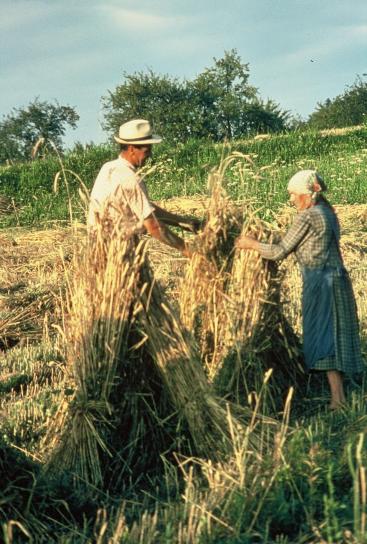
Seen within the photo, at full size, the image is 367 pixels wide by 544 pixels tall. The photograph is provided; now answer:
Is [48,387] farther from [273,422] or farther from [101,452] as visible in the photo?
[273,422]

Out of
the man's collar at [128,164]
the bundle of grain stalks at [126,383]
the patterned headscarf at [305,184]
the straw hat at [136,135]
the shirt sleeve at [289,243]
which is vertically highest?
the straw hat at [136,135]

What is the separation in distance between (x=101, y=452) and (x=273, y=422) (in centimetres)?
80

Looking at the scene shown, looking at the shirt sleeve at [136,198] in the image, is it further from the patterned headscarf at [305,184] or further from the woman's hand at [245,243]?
the patterned headscarf at [305,184]

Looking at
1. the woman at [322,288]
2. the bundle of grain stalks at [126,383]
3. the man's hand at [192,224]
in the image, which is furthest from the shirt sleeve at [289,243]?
the bundle of grain stalks at [126,383]

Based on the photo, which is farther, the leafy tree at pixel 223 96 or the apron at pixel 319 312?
the leafy tree at pixel 223 96

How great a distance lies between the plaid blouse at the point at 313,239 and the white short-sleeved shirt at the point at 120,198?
2.84 ft

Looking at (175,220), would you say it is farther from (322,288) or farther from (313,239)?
(322,288)

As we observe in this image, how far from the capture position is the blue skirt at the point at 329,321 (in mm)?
4992

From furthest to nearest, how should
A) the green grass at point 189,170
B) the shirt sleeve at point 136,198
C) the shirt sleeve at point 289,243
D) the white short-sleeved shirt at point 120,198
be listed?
the green grass at point 189,170 → the shirt sleeve at point 289,243 → the shirt sleeve at point 136,198 → the white short-sleeved shirt at point 120,198

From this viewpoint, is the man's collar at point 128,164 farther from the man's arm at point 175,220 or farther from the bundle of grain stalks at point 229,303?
the bundle of grain stalks at point 229,303

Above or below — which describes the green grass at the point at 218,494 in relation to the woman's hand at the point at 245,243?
below

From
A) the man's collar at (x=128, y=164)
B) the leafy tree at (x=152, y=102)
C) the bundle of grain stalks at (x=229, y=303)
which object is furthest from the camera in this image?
the leafy tree at (x=152, y=102)

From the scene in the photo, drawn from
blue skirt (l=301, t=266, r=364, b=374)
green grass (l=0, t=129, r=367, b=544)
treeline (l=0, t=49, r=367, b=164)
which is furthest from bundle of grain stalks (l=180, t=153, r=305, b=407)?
treeline (l=0, t=49, r=367, b=164)

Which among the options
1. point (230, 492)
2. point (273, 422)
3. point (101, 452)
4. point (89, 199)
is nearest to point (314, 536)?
point (230, 492)
